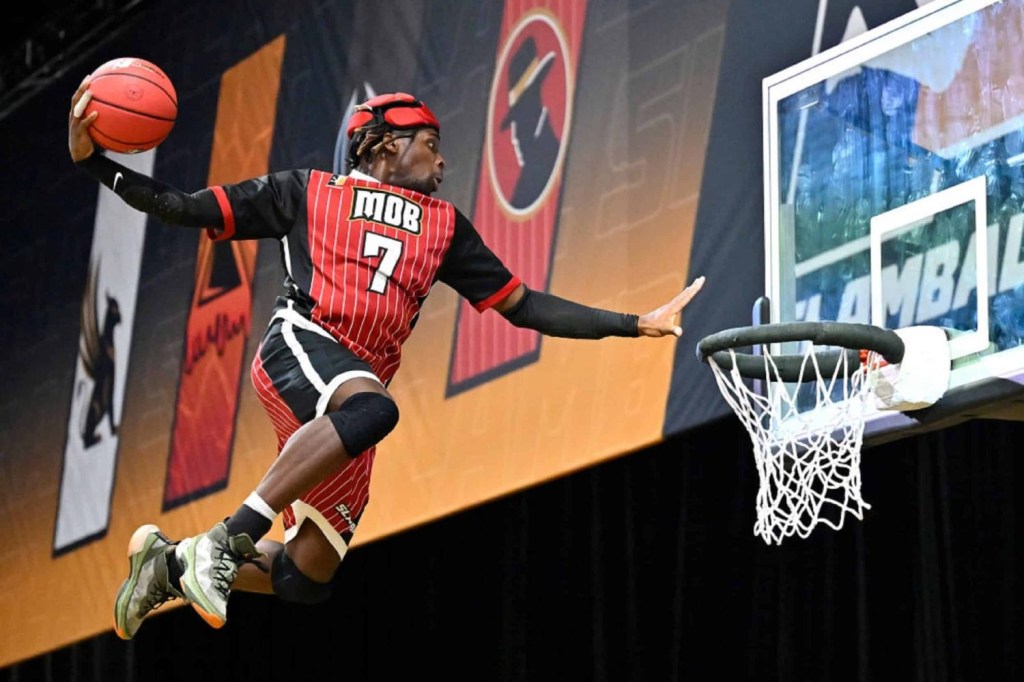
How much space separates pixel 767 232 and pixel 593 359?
109cm

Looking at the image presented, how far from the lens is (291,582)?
20.5 feet

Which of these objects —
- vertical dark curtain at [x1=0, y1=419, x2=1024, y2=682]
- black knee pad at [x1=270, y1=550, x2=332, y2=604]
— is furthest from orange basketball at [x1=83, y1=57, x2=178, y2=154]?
vertical dark curtain at [x1=0, y1=419, x2=1024, y2=682]

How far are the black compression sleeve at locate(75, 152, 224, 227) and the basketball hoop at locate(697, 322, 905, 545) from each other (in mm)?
1651

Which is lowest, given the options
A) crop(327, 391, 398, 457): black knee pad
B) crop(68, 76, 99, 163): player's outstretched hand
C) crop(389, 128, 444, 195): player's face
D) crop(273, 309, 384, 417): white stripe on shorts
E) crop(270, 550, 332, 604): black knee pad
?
crop(270, 550, 332, 604): black knee pad

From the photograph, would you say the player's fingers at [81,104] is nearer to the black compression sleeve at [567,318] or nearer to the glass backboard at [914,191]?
the black compression sleeve at [567,318]

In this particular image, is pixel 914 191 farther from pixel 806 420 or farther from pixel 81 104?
pixel 81 104

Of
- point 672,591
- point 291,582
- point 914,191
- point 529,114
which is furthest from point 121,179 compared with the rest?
point 672,591

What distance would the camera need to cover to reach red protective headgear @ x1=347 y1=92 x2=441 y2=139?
6320mm

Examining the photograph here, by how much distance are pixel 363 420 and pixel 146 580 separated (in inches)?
31.5

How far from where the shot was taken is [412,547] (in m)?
10.6

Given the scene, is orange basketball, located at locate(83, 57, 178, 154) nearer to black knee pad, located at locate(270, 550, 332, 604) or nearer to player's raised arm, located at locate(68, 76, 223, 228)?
player's raised arm, located at locate(68, 76, 223, 228)

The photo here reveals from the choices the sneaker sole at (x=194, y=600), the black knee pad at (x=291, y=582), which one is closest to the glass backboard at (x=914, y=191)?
the black knee pad at (x=291, y=582)

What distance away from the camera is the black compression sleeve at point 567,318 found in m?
6.48

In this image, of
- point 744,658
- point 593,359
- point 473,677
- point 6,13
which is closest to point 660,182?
point 593,359
